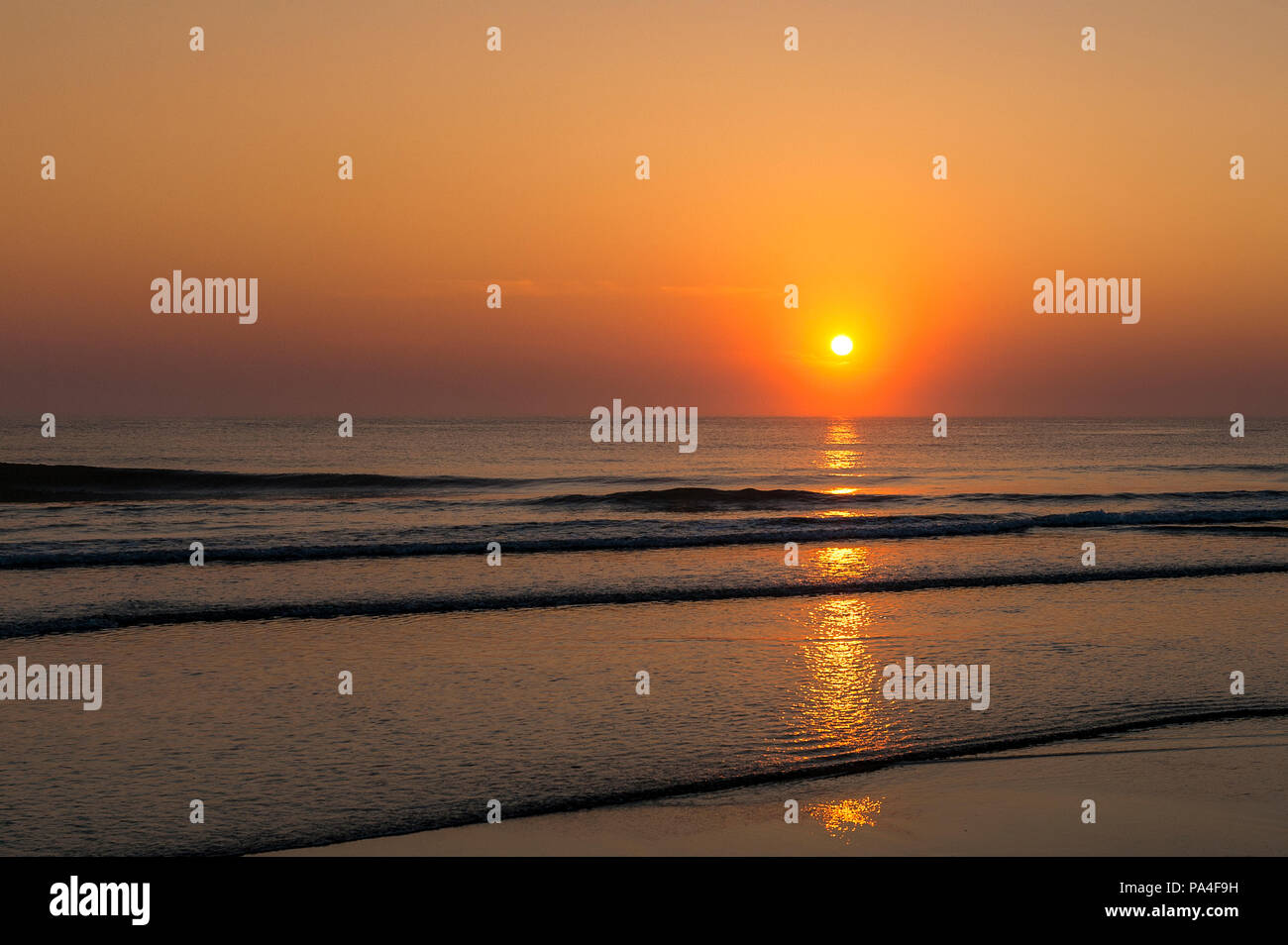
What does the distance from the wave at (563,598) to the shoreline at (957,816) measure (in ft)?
26.8

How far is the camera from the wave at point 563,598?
13.4 metres

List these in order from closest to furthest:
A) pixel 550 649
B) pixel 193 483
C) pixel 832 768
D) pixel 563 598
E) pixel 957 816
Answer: pixel 957 816 → pixel 832 768 → pixel 550 649 → pixel 563 598 → pixel 193 483

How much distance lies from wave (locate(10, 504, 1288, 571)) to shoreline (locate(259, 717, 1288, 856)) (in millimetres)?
15178

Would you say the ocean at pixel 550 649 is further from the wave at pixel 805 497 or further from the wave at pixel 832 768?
the wave at pixel 805 497

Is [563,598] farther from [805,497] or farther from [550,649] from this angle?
[805,497]

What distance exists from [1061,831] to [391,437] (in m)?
89.2

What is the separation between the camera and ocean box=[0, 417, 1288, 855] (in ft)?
23.4

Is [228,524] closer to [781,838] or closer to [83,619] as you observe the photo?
[83,619]

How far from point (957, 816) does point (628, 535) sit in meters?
18.3

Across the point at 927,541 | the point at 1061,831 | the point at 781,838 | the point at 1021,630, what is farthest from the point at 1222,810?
the point at 927,541

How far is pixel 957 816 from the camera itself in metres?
6.51

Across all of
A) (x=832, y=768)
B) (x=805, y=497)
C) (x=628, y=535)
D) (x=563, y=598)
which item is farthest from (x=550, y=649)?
(x=805, y=497)

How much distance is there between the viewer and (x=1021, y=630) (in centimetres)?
1264
